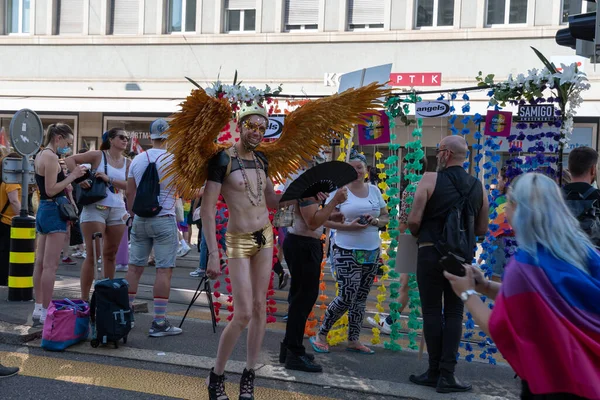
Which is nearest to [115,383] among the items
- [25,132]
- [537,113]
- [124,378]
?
[124,378]

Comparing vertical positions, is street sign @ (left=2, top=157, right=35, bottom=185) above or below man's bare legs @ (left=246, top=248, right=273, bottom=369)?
above

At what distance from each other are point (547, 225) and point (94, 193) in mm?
5084

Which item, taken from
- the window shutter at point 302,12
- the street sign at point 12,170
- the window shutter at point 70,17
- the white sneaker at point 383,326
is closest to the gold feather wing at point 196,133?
the white sneaker at point 383,326

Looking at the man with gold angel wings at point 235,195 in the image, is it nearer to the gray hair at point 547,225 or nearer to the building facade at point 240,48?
the gray hair at point 547,225

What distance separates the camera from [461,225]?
5363 mm

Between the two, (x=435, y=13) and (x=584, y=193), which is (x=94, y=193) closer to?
(x=584, y=193)

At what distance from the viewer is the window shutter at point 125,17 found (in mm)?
22625

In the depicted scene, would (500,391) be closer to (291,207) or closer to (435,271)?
(435,271)

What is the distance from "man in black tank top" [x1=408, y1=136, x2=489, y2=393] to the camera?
534 cm

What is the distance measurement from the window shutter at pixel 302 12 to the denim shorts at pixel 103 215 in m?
15.2

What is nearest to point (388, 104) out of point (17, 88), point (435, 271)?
point (435, 271)

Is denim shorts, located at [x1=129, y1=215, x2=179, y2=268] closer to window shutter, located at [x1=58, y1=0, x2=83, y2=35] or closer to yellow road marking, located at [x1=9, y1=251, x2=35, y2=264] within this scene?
yellow road marking, located at [x1=9, y1=251, x2=35, y2=264]

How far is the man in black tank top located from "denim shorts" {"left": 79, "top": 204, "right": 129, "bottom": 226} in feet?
10.3

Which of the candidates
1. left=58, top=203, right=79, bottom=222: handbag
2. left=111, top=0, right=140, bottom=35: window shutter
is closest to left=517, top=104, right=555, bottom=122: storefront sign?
left=58, top=203, right=79, bottom=222: handbag
